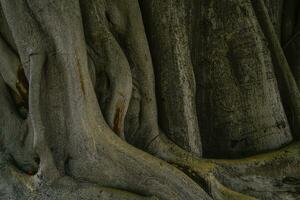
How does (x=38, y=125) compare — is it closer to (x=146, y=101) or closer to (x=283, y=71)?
(x=146, y=101)

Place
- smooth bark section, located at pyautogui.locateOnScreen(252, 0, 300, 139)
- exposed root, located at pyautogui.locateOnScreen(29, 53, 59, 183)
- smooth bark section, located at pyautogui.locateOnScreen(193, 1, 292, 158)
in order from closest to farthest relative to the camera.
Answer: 1. exposed root, located at pyautogui.locateOnScreen(29, 53, 59, 183)
2. smooth bark section, located at pyautogui.locateOnScreen(193, 1, 292, 158)
3. smooth bark section, located at pyautogui.locateOnScreen(252, 0, 300, 139)

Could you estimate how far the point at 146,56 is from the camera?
3.04 m

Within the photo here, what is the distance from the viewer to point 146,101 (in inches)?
120

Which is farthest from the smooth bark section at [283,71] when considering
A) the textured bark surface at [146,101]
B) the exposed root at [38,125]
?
the exposed root at [38,125]

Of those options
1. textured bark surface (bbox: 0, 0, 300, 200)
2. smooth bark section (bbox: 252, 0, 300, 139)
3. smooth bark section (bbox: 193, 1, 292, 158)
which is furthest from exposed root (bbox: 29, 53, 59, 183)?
smooth bark section (bbox: 252, 0, 300, 139)

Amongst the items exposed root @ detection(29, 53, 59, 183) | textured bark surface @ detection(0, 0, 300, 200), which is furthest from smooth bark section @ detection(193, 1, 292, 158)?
exposed root @ detection(29, 53, 59, 183)

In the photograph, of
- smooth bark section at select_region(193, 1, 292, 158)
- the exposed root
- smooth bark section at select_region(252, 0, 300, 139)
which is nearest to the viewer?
the exposed root

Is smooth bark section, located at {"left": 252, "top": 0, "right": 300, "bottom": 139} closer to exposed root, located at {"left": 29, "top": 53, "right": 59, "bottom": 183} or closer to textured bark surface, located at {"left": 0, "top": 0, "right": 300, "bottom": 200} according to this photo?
textured bark surface, located at {"left": 0, "top": 0, "right": 300, "bottom": 200}

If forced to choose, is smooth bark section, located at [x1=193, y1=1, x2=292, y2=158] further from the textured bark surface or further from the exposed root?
the exposed root

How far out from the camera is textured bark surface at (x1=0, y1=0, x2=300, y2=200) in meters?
2.71

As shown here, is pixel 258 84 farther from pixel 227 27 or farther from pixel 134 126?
pixel 134 126

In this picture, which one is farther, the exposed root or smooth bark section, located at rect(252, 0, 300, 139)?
smooth bark section, located at rect(252, 0, 300, 139)

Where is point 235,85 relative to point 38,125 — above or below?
below


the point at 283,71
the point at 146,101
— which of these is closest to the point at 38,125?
the point at 146,101
